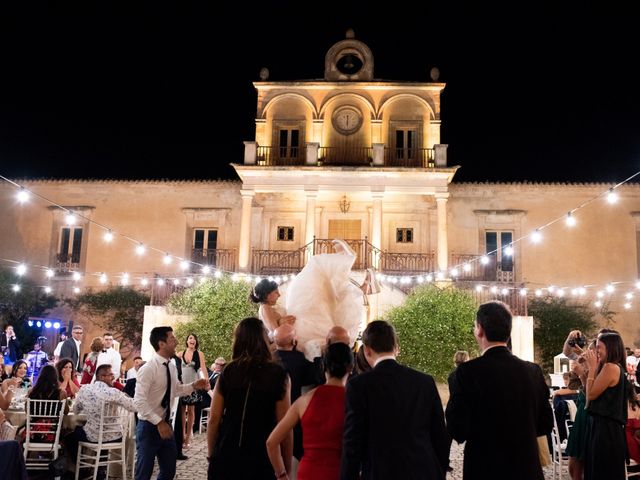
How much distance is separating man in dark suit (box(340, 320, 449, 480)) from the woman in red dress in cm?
18

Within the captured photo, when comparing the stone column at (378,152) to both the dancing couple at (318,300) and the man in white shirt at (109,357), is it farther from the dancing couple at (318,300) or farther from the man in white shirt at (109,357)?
the dancing couple at (318,300)

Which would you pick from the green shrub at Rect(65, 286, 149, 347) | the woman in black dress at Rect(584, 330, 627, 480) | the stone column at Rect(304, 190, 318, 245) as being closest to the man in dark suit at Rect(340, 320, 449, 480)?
the woman in black dress at Rect(584, 330, 627, 480)

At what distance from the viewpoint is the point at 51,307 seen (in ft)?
72.9

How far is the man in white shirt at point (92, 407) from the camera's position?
7355 mm

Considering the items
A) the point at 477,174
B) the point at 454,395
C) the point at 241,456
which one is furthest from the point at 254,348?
the point at 477,174

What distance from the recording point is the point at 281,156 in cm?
2220

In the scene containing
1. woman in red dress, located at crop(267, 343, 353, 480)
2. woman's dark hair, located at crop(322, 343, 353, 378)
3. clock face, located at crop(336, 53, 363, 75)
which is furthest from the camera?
clock face, located at crop(336, 53, 363, 75)

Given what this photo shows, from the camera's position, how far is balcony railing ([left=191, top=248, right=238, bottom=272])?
71.7ft

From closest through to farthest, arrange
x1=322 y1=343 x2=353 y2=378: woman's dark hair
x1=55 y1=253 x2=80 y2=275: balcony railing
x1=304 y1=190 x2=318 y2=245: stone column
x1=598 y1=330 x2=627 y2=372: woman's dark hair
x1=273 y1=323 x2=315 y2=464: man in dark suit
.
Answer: x1=322 y1=343 x2=353 y2=378: woman's dark hair → x1=273 y1=323 x2=315 y2=464: man in dark suit → x1=598 y1=330 x2=627 y2=372: woman's dark hair → x1=304 y1=190 x2=318 y2=245: stone column → x1=55 y1=253 x2=80 y2=275: balcony railing

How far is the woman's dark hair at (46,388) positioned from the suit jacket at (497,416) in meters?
5.71

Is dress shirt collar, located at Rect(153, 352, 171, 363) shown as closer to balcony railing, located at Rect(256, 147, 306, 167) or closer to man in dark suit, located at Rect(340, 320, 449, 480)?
man in dark suit, located at Rect(340, 320, 449, 480)

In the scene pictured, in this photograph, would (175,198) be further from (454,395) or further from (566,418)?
(454,395)

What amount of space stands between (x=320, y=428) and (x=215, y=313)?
1412 centimetres

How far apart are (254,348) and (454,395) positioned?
126cm
